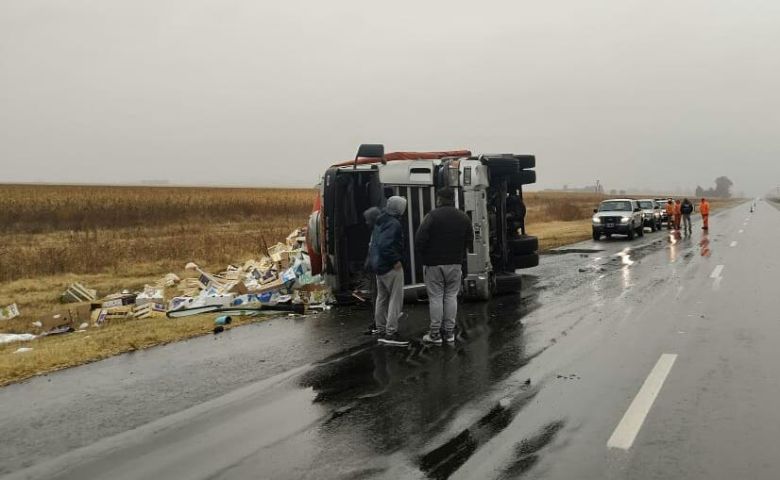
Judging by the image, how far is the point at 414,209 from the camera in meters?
11.1

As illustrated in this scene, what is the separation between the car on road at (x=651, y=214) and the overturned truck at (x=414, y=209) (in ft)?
75.9

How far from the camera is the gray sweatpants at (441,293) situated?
8086mm

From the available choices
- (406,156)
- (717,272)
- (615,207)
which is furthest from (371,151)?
(615,207)

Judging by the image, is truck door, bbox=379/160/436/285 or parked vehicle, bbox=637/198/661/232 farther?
parked vehicle, bbox=637/198/661/232

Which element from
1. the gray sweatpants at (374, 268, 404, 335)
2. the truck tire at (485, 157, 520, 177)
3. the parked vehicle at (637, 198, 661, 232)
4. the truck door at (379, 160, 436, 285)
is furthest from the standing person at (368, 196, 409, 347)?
the parked vehicle at (637, 198, 661, 232)

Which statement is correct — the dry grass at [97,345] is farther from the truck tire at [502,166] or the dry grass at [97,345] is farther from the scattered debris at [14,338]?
the truck tire at [502,166]

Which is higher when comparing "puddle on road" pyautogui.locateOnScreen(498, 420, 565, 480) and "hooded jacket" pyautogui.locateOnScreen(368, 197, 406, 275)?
"hooded jacket" pyautogui.locateOnScreen(368, 197, 406, 275)

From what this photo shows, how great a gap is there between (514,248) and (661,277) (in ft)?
11.4

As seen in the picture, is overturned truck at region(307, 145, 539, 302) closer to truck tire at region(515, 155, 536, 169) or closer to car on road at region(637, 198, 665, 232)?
truck tire at region(515, 155, 536, 169)

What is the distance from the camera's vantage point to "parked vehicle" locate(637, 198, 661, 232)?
111ft

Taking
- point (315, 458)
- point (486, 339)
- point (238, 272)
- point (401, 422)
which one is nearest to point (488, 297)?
point (486, 339)

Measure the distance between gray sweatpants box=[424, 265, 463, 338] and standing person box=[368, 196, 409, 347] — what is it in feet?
1.38

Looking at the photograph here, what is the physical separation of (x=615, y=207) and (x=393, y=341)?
23775 millimetres

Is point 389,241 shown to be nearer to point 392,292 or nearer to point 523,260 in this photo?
point 392,292
